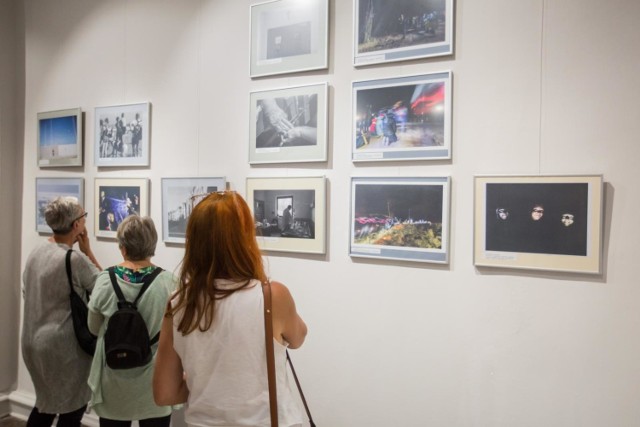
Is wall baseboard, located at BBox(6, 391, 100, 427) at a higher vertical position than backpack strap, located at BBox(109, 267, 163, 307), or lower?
lower

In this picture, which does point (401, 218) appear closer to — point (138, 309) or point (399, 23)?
point (399, 23)

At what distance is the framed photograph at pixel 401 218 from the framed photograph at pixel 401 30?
59 cm

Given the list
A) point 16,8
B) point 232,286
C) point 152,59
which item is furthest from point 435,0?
point 16,8

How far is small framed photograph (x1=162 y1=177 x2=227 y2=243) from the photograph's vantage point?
3.22 meters

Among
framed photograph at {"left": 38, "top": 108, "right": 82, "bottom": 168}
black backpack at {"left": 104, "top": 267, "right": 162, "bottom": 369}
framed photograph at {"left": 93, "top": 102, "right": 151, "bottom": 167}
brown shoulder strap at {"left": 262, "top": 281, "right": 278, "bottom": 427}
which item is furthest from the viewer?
framed photograph at {"left": 38, "top": 108, "right": 82, "bottom": 168}

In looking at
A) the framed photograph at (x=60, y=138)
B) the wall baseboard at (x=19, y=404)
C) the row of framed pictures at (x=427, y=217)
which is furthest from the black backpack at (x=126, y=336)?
the wall baseboard at (x=19, y=404)

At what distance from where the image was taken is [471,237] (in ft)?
7.80

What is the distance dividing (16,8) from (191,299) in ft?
12.3

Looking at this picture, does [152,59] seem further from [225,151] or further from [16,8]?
[16,8]

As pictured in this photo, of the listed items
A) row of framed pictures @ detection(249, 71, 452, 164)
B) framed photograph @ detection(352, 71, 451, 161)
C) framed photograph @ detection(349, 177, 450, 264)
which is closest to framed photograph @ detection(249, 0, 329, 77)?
row of framed pictures @ detection(249, 71, 452, 164)

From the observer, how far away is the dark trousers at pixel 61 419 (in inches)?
115

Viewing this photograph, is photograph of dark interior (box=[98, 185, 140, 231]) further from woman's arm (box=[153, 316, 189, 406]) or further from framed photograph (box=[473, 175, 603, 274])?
framed photograph (box=[473, 175, 603, 274])

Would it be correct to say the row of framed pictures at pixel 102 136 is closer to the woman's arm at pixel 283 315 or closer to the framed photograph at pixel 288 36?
the framed photograph at pixel 288 36

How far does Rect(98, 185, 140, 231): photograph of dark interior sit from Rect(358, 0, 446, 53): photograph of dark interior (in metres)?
1.82
